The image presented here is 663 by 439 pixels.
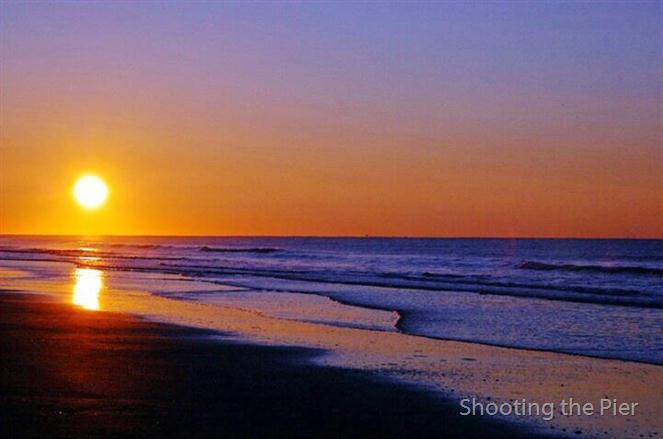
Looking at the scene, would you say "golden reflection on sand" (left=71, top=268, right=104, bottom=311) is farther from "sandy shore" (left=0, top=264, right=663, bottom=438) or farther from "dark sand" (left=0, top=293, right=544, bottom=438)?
"dark sand" (left=0, top=293, right=544, bottom=438)

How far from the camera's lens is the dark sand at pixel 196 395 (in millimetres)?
9414

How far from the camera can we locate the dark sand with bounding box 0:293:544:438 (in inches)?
371

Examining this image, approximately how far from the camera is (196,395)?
1116 cm

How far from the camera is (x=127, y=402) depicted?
409 inches

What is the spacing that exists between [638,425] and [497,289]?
82.1 feet

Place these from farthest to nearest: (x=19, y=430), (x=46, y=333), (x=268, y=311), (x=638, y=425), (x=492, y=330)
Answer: (x=268, y=311), (x=492, y=330), (x=46, y=333), (x=638, y=425), (x=19, y=430)

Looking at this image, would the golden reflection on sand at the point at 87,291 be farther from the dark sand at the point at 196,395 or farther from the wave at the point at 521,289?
the wave at the point at 521,289

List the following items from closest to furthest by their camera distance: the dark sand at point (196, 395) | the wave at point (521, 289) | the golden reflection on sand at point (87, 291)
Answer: the dark sand at point (196, 395) → the golden reflection on sand at point (87, 291) → the wave at point (521, 289)

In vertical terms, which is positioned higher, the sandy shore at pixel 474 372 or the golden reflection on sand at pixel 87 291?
the golden reflection on sand at pixel 87 291

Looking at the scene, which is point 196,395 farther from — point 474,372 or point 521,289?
point 521,289

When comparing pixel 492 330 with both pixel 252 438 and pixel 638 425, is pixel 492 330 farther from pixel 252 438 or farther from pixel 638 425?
pixel 252 438

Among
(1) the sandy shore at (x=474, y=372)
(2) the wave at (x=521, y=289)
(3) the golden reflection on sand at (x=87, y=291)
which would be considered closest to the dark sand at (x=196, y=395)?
(1) the sandy shore at (x=474, y=372)

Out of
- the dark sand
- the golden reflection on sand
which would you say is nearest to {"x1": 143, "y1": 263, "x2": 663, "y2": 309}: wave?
the golden reflection on sand

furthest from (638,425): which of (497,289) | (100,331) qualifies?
(497,289)
